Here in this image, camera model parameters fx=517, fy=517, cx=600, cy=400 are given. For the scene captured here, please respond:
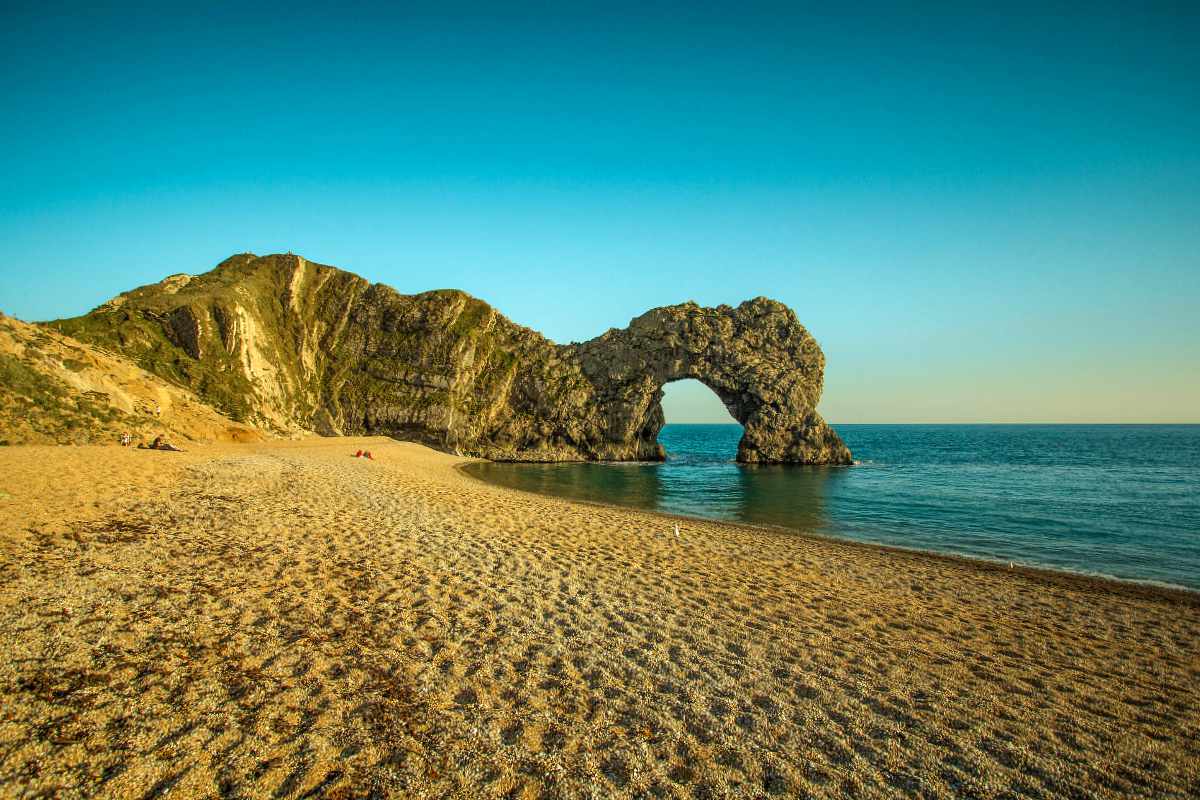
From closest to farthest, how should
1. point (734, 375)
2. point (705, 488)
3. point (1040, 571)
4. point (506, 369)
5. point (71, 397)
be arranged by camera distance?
point (1040, 571)
point (71, 397)
point (705, 488)
point (734, 375)
point (506, 369)

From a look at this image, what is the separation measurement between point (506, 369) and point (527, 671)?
62.7 meters

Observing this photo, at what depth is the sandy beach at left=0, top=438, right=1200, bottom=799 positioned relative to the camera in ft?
16.6

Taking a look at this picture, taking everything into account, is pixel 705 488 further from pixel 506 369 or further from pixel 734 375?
pixel 506 369

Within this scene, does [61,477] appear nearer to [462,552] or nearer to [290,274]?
[462,552]

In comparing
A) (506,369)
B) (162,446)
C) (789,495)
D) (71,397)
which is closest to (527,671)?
(162,446)

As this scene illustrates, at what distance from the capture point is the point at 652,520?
21688 millimetres

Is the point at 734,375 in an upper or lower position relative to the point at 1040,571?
upper

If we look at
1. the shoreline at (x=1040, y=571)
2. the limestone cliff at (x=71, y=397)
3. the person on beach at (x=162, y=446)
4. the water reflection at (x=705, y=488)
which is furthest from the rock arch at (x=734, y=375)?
the person on beach at (x=162, y=446)

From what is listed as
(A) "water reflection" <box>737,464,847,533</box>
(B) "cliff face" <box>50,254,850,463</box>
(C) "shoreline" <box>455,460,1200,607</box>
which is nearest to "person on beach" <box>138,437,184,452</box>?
(C) "shoreline" <box>455,460,1200,607</box>

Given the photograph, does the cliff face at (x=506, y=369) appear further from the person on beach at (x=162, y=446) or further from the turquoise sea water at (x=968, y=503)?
the person on beach at (x=162, y=446)

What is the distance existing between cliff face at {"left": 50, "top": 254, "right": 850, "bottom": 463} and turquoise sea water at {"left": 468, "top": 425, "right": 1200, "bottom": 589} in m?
11.1

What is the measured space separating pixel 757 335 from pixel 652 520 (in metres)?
50.5

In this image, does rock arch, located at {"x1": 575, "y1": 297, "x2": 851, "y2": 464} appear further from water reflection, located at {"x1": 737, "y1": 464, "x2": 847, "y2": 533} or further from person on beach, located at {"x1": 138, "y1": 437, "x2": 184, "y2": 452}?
person on beach, located at {"x1": 138, "y1": 437, "x2": 184, "y2": 452}

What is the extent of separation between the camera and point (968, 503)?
30578mm
